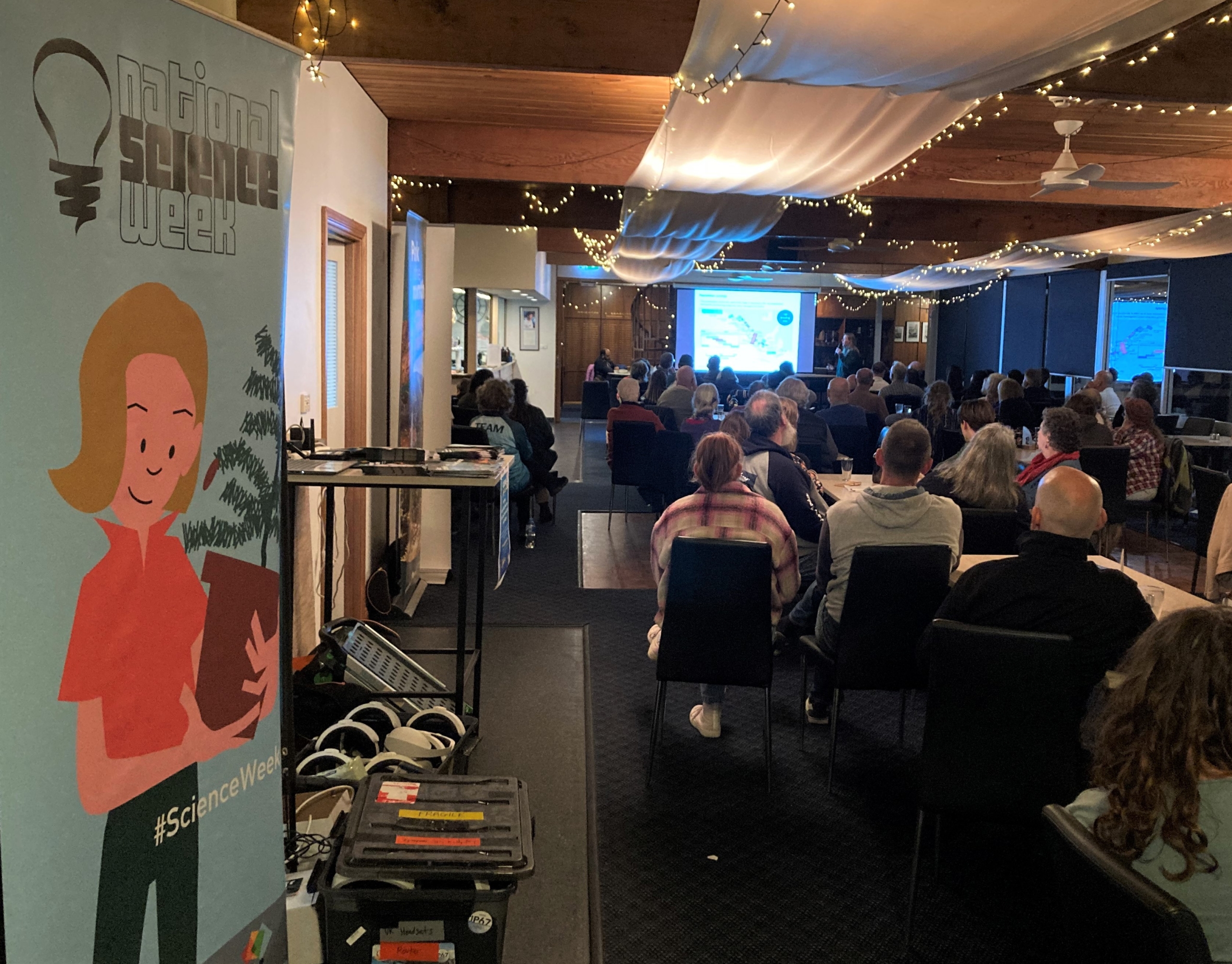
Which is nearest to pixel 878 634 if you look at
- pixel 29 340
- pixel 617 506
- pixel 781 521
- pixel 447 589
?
pixel 781 521

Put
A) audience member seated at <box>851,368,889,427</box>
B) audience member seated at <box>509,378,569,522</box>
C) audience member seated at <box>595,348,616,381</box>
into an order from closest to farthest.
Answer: audience member seated at <box>509,378,569,522</box>, audience member seated at <box>851,368,889,427</box>, audience member seated at <box>595,348,616,381</box>

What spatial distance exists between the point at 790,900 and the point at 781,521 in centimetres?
142

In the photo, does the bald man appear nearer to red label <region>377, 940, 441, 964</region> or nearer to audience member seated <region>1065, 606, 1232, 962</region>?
audience member seated <region>1065, 606, 1232, 962</region>

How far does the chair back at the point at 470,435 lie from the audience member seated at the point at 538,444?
0.63m

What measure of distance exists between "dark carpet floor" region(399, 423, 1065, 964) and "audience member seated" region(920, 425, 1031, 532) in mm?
954

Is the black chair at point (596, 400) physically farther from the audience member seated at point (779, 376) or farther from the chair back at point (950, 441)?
the chair back at point (950, 441)

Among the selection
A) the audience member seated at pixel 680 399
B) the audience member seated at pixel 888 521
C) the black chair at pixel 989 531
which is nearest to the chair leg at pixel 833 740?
the audience member seated at pixel 888 521

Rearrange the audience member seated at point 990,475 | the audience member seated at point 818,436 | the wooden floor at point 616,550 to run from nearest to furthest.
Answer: the audience member seated at point 990,475, the wooden floor at point 616,550, the audience member seated at point 818,436

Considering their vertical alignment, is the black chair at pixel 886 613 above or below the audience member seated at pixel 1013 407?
below

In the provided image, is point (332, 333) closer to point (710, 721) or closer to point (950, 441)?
point (710, 721)

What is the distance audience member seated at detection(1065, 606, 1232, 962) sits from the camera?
1.60 m

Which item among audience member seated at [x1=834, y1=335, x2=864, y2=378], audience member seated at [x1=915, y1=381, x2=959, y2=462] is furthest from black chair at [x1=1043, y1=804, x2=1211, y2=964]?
audience member seated at [x1=834, y1=335, x2=864, y2=378]

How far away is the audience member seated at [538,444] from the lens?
25.3 feet

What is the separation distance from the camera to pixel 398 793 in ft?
8.21
